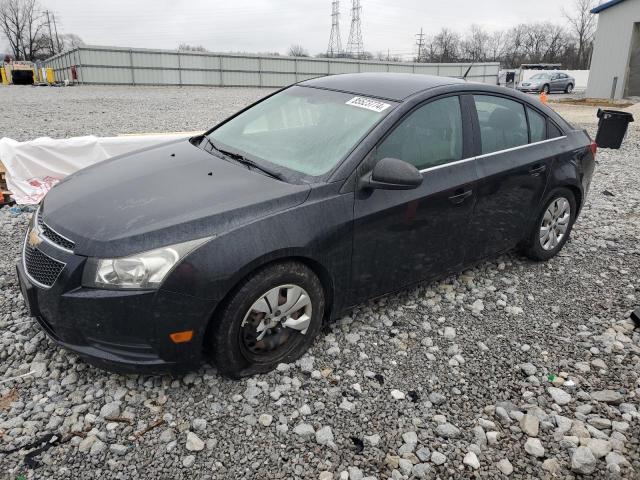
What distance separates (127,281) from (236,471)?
1066mm

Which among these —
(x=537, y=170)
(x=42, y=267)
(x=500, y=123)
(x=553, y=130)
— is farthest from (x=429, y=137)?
(x=42, y=267)

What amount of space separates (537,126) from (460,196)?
4.43ft

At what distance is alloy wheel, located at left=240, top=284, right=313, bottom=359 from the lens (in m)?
2.86

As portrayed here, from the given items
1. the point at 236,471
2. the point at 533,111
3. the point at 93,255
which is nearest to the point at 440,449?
the point at 236,471

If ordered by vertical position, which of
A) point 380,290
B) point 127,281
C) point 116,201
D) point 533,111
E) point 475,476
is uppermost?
point 533,111

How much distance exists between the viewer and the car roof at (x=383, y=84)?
11.8 feet

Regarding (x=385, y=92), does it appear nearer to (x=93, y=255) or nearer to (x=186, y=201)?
(x=186, y=201)

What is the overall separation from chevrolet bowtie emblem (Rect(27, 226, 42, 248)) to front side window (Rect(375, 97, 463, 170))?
2.07 metres

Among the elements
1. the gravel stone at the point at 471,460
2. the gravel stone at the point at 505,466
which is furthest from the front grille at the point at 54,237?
the gravel stone at the point at 505,466

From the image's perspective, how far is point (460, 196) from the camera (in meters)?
3.67

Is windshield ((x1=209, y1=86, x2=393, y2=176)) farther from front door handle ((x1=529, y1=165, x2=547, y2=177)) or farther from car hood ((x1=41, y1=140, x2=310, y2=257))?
front door handle ((x1=529, y1=165, x2=547, y2=177))

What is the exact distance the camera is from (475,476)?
2461 millimetres

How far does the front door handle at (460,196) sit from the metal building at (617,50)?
2631 cm

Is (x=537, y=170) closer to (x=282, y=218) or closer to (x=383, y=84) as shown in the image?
(x=383, y=84)
